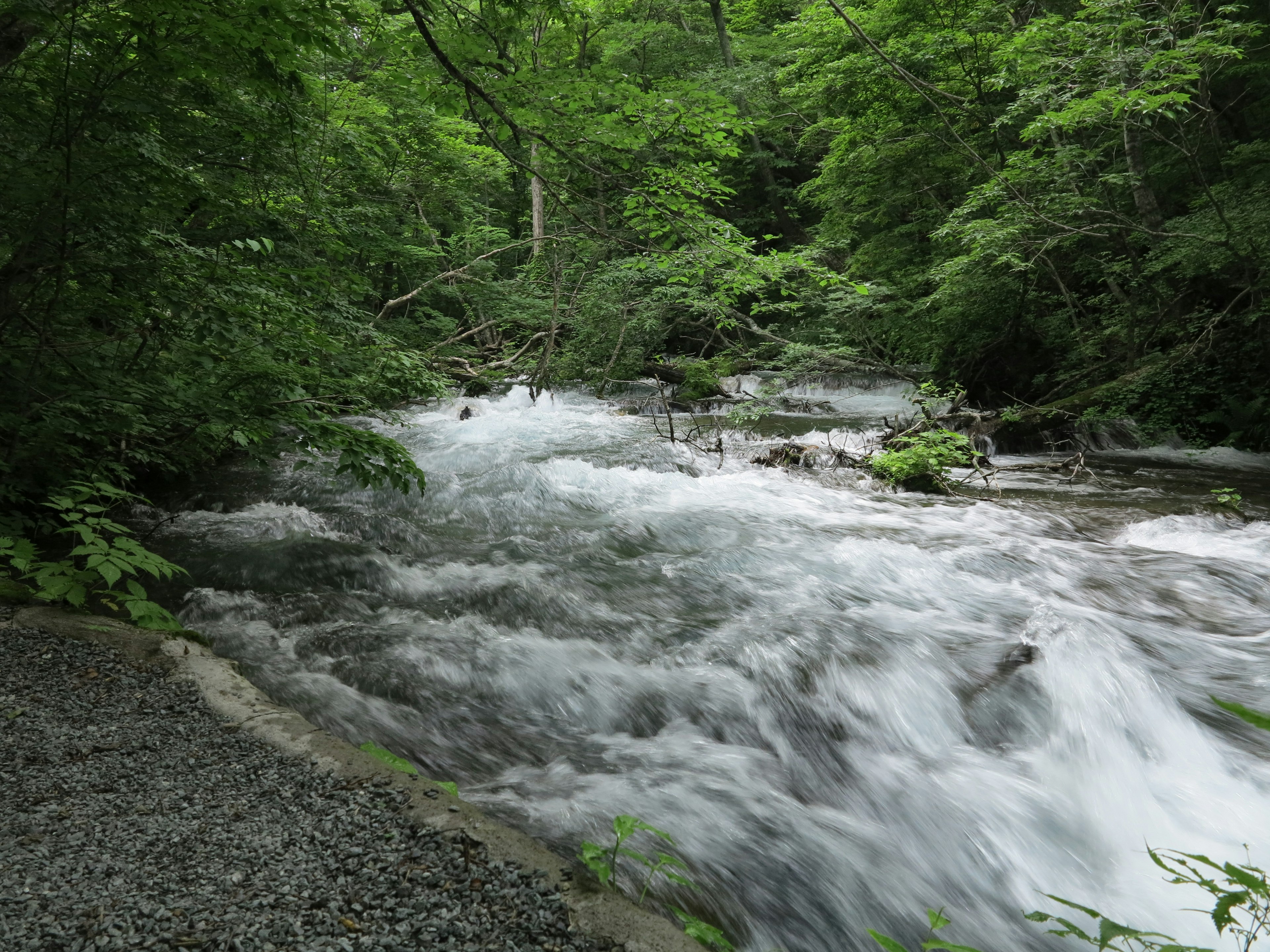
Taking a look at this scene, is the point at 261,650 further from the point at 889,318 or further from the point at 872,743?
the point at 889,318

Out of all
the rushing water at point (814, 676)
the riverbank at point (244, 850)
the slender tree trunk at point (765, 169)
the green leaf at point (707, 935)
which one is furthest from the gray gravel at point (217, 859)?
the slender tree trunk at point (765, 169)

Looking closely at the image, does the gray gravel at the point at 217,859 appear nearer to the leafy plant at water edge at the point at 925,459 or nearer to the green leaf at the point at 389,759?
the green leaf at the point at 389,759

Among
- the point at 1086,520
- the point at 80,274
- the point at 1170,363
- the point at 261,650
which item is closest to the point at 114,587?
the point at 261,650

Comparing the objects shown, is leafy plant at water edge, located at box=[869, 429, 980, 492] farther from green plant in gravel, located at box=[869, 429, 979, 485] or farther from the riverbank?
the riverbank

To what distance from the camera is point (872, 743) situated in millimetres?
3461

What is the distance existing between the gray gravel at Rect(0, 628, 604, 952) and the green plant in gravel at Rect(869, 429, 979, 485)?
7.16 metres

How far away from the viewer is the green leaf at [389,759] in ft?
7.70

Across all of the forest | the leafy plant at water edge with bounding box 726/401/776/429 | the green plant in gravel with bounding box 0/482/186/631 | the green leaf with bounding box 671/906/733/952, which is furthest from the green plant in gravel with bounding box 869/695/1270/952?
the leafy plant at water edge with bounding box 726/401/776/429

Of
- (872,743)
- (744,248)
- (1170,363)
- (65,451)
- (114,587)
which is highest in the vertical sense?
(744,248)

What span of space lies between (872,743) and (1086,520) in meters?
4.51

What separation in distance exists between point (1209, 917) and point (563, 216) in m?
13.4

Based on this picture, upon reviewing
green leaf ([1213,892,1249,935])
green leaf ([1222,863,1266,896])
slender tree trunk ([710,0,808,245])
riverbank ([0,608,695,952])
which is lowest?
riverbank ([0,608,695,952])

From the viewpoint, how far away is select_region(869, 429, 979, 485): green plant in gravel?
8.02 meters

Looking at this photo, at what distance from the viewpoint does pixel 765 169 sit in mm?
21984
